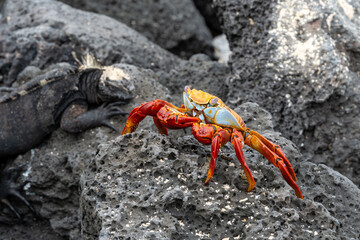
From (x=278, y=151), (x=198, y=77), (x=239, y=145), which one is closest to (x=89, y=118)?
(x=198, y=77)

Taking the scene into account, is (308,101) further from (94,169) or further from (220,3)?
(94,169)

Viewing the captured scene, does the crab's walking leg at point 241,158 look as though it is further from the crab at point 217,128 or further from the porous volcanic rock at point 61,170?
the porous volcanic rock at point 61,170

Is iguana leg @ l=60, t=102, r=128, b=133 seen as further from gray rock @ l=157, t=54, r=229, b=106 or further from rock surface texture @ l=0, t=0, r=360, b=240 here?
gray rock @ l=157, t=54, r=229, b=106

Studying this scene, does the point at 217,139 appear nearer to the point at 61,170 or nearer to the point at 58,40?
the point at 61,170

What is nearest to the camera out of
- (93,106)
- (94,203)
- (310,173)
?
(94,203)

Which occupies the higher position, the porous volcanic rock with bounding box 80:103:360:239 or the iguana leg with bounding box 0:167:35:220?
the porous volcanic rock with bounding box 80:103:360:239

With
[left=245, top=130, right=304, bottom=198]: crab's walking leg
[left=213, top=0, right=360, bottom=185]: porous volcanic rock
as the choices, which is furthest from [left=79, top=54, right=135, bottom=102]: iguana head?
[left=245, top=130, right=304, bottom=198]: crab's walking leg

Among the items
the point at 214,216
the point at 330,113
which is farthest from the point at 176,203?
the point at 330,113
